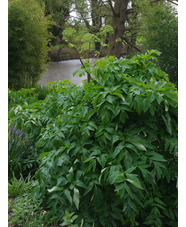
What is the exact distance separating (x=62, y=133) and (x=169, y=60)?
5574 millimetres

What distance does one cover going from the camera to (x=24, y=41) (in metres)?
6.45

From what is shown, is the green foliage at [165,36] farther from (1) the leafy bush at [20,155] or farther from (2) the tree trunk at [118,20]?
(1) the leafy bush at [20,155]

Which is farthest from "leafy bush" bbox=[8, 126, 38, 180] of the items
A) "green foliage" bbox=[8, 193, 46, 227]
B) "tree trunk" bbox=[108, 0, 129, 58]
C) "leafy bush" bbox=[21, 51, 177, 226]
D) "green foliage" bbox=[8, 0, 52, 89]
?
"tree trunk" bbox=[108, 0, 129, 58]

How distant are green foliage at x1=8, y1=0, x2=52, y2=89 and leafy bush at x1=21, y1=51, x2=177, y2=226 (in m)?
5.22

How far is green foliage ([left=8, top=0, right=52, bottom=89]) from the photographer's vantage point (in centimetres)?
624

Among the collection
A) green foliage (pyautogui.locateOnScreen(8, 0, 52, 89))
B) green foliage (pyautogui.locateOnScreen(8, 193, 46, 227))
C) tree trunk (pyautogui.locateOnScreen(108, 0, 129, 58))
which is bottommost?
green foliage (pyautogui.locateOnScreen(8, 193, 46, 227))

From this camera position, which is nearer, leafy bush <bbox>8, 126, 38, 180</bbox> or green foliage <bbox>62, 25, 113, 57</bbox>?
leafy bush <bbox>8, 126, 38, 180</bbox>

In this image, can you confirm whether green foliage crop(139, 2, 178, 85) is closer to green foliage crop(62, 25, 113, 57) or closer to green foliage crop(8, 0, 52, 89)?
green foliage crop(62, 25, 113, 57)

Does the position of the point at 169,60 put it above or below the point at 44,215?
above

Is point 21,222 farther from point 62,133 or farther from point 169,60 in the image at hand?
point 169,60

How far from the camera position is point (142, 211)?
1628 millimetres

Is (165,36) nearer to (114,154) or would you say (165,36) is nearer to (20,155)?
(20,155)

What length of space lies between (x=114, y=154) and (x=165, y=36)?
5973 millimetres

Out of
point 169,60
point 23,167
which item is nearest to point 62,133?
point 23,167
